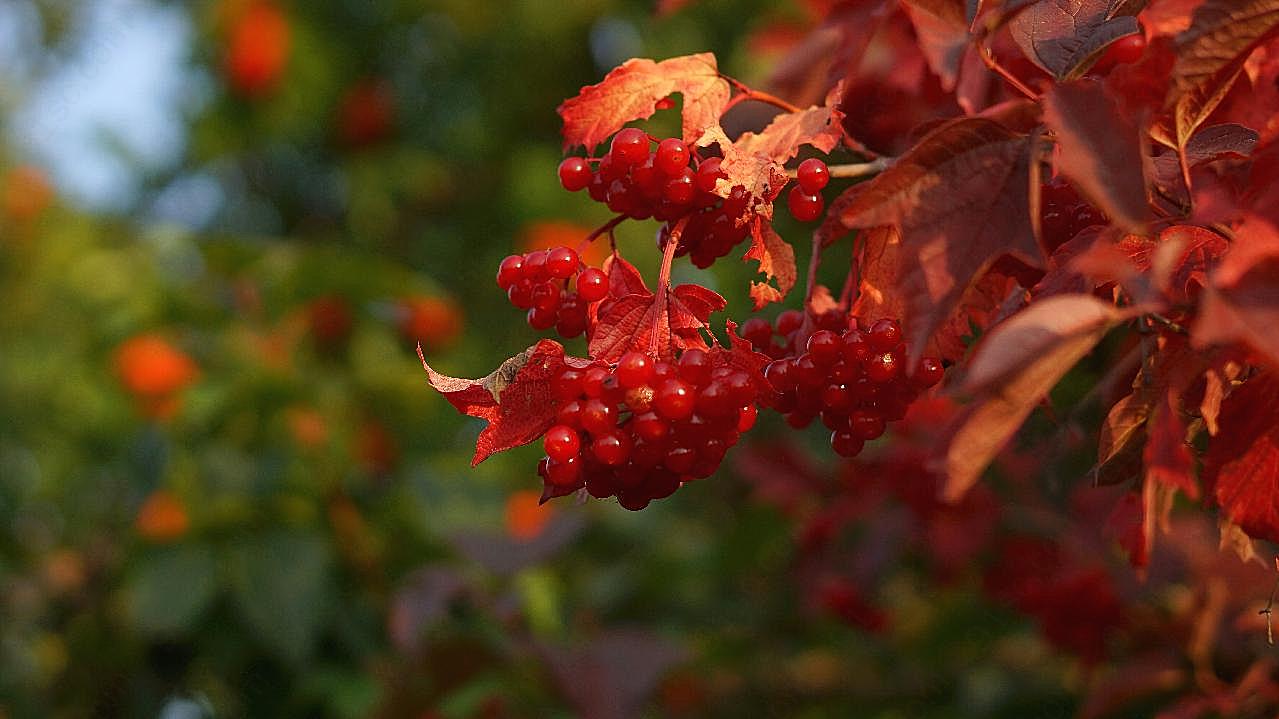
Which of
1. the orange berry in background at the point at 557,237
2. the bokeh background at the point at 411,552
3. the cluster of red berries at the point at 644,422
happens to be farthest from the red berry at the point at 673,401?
the orange berry in background at the point at 557,237

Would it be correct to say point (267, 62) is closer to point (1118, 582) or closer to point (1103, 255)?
point (1118, 582)

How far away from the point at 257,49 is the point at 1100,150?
10.0 feet

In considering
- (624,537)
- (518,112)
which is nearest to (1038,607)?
(624,537)

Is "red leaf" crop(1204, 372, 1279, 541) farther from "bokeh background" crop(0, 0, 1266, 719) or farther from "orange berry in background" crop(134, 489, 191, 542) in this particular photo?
"orange berry in background" crop(134, 489, 191, 542)

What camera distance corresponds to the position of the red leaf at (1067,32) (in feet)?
1.87

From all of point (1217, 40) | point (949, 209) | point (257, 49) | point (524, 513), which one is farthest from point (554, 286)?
point (257, 49)

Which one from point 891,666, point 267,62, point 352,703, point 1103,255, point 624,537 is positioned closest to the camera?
point 1103,255

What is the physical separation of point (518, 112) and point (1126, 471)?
2930mm

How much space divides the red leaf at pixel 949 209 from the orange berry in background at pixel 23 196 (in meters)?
3.88

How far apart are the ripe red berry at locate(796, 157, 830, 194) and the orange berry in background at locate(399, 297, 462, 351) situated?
1411 millimetres

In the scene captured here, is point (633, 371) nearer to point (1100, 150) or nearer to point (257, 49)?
point (1100, 150)

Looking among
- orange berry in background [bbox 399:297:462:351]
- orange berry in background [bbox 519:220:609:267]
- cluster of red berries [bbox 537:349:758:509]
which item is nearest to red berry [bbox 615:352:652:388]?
cluster of red berries [bbox 537:349:758:509]

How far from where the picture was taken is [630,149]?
0.61 meters

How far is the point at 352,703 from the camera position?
1.46 m
